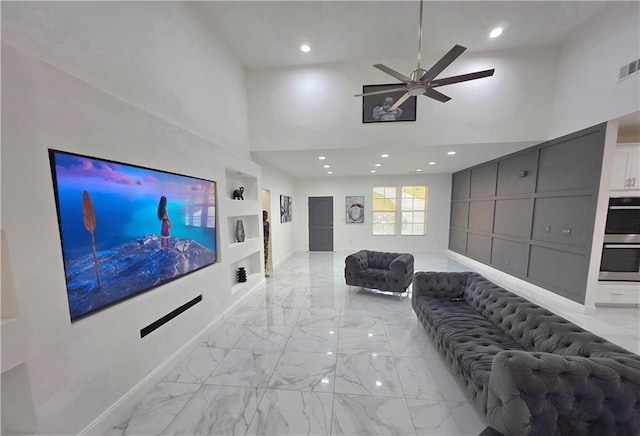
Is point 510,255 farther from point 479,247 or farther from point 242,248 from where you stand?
point 242,248

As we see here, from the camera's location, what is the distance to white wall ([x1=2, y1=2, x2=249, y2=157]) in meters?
1.44

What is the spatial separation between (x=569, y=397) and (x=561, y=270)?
362 cm

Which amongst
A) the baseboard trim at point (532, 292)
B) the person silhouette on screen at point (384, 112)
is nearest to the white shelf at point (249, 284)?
the person silhouette on screen at point (384, 112)

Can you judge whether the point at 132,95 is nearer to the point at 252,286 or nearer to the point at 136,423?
the point at 136,423

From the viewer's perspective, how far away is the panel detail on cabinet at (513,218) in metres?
4.40

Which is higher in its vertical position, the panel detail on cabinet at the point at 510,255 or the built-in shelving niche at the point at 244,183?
the built-in shelving niche at the point at 244,183

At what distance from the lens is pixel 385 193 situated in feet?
25.3

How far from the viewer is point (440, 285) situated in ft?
9.78

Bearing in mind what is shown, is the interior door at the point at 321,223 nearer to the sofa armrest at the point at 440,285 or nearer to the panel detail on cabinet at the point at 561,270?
the sofa armrest at the point at 440,285

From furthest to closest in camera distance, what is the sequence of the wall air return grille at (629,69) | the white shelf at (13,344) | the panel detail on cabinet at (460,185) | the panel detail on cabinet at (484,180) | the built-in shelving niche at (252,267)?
the panel detail on cabinet at (460,185), the panel detail on cabinet at (484,180), the built-in shelving niche at (252,267), the wall air return grille at (629,69), the white shelf at (13,344)

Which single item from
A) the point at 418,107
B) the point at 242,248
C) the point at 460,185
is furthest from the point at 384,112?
the point at 460,185

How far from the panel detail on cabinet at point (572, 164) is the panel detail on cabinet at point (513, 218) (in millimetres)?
482

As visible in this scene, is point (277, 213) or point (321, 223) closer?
point (277, 213)

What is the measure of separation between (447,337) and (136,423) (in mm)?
2689
